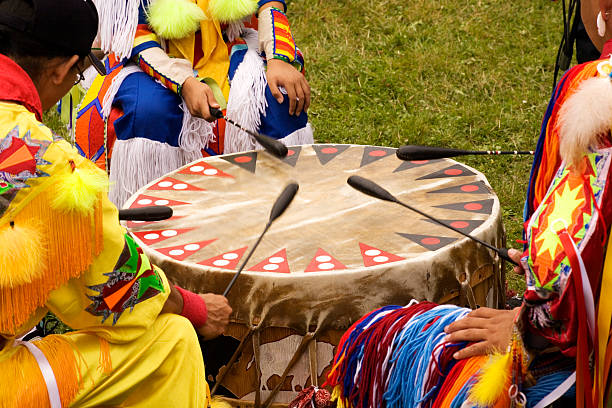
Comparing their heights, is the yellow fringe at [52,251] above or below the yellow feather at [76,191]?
below

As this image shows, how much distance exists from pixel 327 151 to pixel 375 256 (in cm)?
81

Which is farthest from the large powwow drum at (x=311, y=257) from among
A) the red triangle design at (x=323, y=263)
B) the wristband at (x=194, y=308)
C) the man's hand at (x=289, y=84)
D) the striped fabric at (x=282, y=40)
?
the striped fabric at (x=282, y=40)

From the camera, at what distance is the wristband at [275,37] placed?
3424mm

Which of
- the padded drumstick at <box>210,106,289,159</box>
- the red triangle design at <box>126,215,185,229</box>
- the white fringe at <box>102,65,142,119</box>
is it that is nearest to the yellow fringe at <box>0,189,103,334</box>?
the red triangle design at <box>126,215,185,229</box>

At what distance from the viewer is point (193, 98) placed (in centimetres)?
325

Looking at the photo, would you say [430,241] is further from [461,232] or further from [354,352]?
[354,352]

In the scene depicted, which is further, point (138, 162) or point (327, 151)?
point (138, 162)

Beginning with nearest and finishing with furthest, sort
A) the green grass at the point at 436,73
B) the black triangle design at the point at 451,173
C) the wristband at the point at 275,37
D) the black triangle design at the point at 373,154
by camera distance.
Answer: the black triangle design at the point at 451,173
the black triangle design at the point at 373,154
the wristband at the point at 275,37
the green grass at the point at 436,73

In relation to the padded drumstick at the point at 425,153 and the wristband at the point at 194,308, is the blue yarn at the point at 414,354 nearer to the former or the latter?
the wristband at the point at 194,308

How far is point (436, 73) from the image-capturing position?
584cm

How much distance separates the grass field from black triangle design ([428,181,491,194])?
153 cm

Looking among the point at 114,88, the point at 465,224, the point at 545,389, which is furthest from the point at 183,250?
the point at 114,88

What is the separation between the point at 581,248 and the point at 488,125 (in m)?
3.64

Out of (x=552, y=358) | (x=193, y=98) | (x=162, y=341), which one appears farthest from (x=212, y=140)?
(x=552, y=358)
